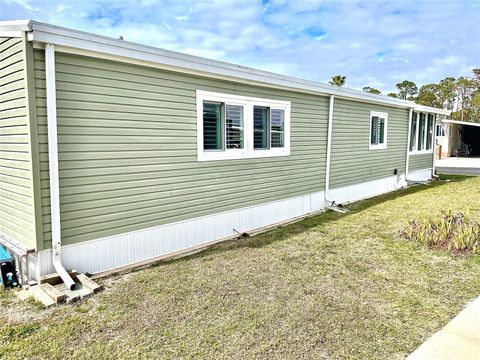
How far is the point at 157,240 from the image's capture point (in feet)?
16.2

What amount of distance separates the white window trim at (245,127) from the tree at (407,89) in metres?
54.4

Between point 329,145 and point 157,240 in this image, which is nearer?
point 157,240

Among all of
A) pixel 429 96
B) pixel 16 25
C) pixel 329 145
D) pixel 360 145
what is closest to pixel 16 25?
pixel 16 25

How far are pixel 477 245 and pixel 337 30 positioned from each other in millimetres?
18559

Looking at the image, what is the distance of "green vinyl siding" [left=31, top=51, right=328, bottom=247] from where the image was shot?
12.8 feet

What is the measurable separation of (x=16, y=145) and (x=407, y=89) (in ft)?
196

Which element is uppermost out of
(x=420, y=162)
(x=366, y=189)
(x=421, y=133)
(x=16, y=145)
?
(x=421, y=133)

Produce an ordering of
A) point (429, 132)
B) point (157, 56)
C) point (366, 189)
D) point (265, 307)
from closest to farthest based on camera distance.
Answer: point (265, 307) → point (157, 56) → point (366, 189) → point (429, 132)

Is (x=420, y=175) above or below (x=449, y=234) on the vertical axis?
above

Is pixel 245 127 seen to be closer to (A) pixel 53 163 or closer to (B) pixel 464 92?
(A) pixel 53 163

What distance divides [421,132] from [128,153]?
1214 centimetres

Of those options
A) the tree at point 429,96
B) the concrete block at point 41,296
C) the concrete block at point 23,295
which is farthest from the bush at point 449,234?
the tree at point 429,96

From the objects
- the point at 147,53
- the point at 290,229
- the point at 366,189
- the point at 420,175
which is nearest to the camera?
the point at 147,53

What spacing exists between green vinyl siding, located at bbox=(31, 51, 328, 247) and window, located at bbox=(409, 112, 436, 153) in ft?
28.1
